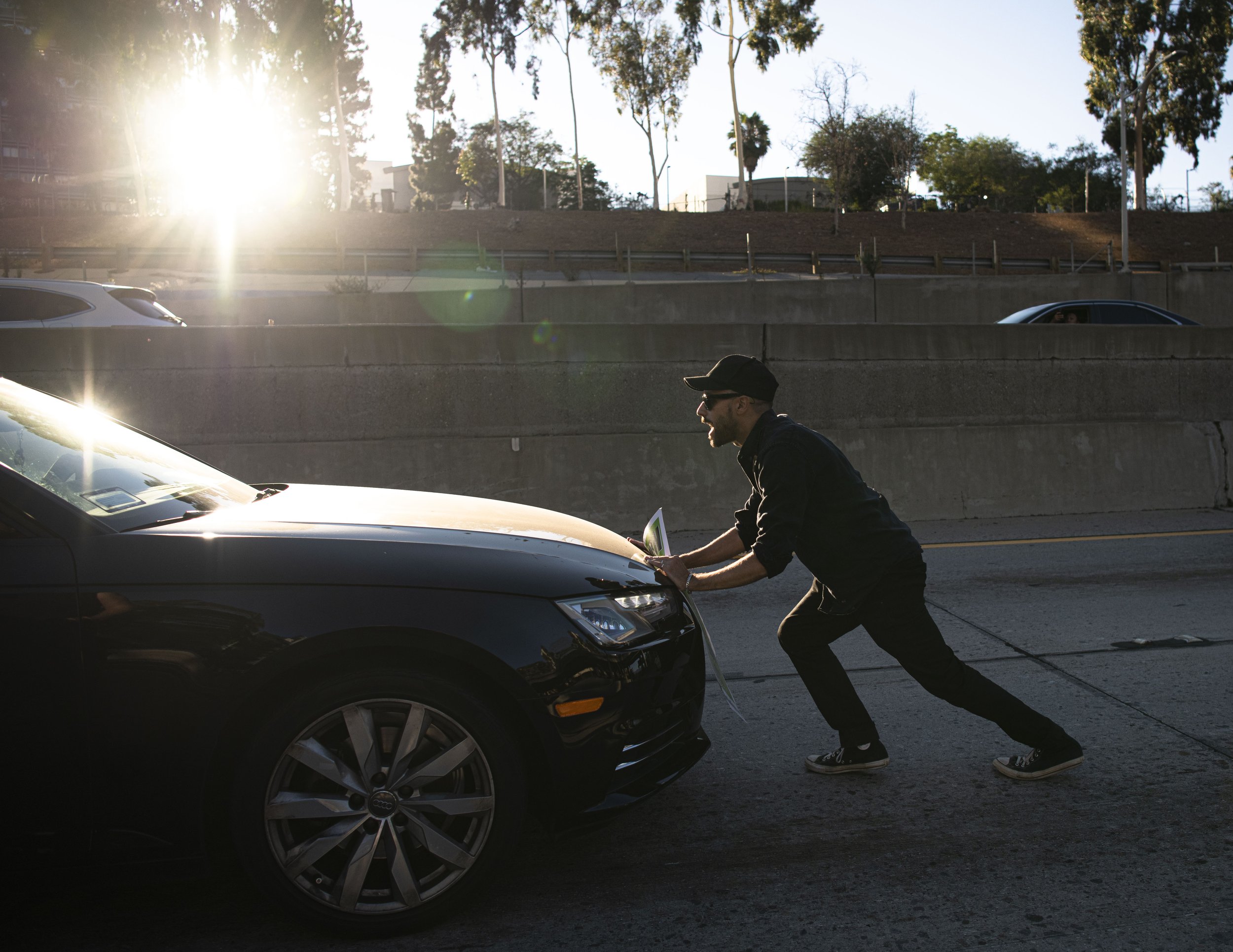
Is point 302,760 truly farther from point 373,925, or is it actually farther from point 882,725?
point 882,725

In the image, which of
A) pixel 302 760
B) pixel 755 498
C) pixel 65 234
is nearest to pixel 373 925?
pixel 302 760

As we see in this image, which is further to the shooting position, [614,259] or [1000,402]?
[614,259]

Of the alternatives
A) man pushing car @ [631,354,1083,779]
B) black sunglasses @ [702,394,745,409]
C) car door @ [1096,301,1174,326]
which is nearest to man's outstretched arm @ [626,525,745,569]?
man pushing car @ [631,354,1083,779]

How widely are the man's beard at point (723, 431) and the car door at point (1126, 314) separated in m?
15.7

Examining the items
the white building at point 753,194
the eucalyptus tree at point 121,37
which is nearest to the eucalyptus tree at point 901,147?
the white building at point 753,194

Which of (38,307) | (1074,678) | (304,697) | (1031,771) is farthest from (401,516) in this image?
(38,307)

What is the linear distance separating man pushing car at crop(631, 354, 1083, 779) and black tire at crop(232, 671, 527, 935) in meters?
1.02

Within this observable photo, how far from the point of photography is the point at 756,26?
5872cm

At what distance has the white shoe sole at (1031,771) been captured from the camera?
12.8 ft

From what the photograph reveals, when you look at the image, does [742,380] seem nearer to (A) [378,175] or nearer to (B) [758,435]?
(B) [758,435]

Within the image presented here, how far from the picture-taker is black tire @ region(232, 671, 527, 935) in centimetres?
278

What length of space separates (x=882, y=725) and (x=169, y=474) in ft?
10.1

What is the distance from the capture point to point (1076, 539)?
8.96 m

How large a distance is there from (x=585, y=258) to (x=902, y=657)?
3793 cm
